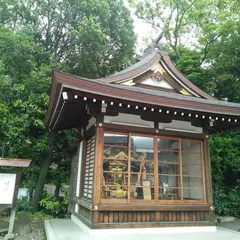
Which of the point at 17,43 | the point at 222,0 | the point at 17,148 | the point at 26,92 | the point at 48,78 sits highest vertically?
the point at 222,0

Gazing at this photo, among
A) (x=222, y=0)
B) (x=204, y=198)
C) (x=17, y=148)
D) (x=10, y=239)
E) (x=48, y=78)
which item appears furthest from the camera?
(x=222, y=0)

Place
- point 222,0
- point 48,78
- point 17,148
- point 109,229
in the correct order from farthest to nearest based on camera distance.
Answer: point 222,0 → point 48,78 → point 17,148 → point 109,229

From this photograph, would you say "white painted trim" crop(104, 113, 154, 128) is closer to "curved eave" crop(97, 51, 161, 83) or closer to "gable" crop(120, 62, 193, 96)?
"curved eave" crop(97, 51, 161, 83)

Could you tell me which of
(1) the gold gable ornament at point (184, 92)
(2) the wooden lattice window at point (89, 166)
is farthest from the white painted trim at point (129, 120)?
(1) the gold gable ornament at point (184, 92)

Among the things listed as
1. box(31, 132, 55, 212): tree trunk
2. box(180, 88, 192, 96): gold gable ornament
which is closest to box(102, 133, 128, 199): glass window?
box(180, 88, 192, 96): gold gable ornament

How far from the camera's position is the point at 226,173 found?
1000 cm

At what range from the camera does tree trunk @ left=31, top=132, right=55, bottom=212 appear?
888 cm

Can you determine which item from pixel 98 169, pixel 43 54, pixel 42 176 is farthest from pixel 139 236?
pixel 43 54

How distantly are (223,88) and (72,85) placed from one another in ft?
36.6

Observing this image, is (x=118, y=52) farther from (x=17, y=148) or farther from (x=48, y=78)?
(x=17, y=148)

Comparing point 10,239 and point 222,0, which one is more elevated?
point 222,0

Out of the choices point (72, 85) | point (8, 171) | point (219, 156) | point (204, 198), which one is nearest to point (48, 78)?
point (8, 171)

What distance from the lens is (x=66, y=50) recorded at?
38.1ft

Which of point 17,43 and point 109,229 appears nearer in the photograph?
A: point 109,229
